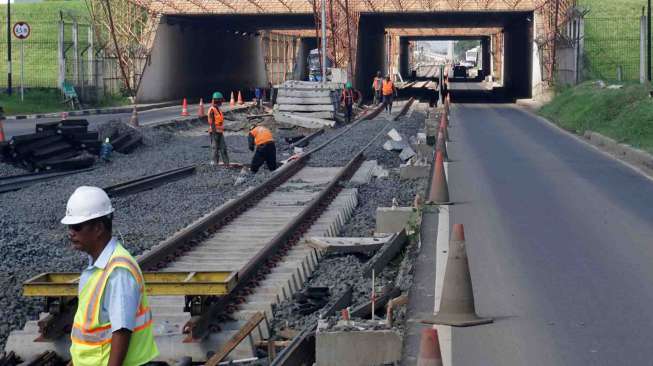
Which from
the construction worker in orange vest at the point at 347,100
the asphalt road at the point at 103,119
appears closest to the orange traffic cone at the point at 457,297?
the asphalt road at the point at 103,119

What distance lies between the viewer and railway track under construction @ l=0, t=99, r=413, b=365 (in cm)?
862

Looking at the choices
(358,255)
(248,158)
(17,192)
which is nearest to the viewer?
(358,255)

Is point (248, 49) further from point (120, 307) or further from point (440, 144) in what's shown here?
point (120, 307)

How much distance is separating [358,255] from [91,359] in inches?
346

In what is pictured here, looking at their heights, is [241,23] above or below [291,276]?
above

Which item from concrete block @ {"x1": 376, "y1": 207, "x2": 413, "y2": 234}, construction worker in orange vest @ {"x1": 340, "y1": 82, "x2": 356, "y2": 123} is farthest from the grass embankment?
concrete block @ {"x1": 376, "y1": 207, "x2": 413, "y2": 234}

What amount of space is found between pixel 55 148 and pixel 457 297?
18522mm

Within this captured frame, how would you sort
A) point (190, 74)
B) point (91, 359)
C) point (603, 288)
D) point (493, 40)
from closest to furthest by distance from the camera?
point (91, 359)
point (603, 288)
point (190, 74)
point (493, 40)

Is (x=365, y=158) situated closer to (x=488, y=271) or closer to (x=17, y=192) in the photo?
(x=17, y=192)

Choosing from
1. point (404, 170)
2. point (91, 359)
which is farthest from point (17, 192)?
point (91, 359)

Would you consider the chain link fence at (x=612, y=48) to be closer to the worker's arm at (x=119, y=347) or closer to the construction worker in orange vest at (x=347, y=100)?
the construction worker in orange vest at (x=347, y=100)

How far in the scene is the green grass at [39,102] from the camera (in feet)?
155

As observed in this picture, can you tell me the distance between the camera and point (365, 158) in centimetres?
2678

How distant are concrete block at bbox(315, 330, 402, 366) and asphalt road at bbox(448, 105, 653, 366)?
48 centimetres
